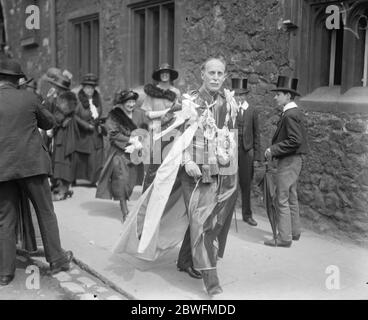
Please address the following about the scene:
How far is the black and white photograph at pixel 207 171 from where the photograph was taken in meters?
4.38

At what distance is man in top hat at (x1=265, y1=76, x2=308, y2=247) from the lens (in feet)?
18.7

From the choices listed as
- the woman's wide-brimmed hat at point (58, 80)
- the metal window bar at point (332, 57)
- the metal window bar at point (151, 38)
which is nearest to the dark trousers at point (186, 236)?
the metal window bar at point (332, 57)

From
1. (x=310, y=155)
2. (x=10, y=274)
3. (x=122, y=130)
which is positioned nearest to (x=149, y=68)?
(x=122, y=130)

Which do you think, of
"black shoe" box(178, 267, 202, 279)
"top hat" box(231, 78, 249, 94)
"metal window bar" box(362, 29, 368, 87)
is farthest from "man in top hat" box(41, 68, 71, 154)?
"metal window bar" box(362, 29, 368, 87)

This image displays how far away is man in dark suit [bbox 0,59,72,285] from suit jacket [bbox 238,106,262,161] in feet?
9.08

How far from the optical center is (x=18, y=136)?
15.1 feet

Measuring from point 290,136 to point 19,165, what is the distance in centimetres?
290

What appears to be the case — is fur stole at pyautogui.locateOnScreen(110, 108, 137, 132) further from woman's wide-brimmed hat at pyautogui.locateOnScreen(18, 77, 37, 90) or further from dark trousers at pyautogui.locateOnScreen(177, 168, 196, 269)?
dark trousers at pyautogui.locateOnScreen(177, 168, 196, 269)

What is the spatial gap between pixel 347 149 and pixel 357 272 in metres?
1.63

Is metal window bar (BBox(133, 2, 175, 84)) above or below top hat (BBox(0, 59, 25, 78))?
above

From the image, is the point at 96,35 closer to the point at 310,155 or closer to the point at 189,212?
the point at 310,155

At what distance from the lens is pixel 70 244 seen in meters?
5.87

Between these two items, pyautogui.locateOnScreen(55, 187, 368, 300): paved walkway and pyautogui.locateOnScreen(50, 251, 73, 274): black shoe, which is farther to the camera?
pyautogui.locateOnScreen(50, 251, 73, 274): black shoe

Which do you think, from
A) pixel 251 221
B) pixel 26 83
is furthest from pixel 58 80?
pixel 251 221
